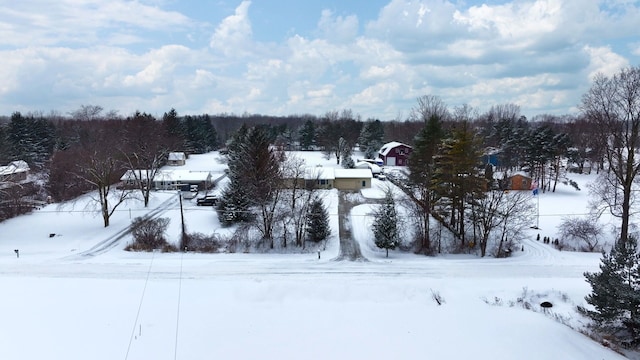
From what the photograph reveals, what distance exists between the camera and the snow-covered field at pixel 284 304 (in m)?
Result: 12.8

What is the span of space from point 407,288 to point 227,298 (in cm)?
780

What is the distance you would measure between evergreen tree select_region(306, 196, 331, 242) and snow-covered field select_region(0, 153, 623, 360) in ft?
4.37

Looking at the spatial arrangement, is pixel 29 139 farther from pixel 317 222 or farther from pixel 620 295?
pixel 620 295

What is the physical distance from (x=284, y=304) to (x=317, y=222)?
10.1m

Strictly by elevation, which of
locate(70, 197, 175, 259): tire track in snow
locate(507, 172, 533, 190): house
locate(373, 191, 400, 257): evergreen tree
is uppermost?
locate(507, 172, 533, 190): house

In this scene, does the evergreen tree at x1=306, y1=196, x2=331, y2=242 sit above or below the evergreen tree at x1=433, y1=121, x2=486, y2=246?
below

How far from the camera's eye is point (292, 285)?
1823cm

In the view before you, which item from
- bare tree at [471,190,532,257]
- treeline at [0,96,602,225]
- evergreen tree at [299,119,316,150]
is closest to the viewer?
bare tree at [471,190,532,257]

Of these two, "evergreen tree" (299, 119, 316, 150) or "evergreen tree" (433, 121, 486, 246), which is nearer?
"evergreen tree" (433, 121, 486, 246)

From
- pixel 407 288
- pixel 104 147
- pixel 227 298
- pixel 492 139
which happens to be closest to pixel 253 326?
pixel 227 298

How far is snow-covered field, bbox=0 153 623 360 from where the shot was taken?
42.1 ft

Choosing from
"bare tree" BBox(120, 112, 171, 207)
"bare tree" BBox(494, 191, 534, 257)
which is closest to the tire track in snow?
"bare tree" BBox(120, 112, 171, 207)

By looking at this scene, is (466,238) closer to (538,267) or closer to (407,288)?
(538,267)

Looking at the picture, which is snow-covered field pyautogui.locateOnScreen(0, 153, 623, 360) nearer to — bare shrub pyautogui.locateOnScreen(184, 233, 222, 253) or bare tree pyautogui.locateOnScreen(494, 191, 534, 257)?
bare tree pyautogui.locateOnScreen(494, 191, 534, 257)
